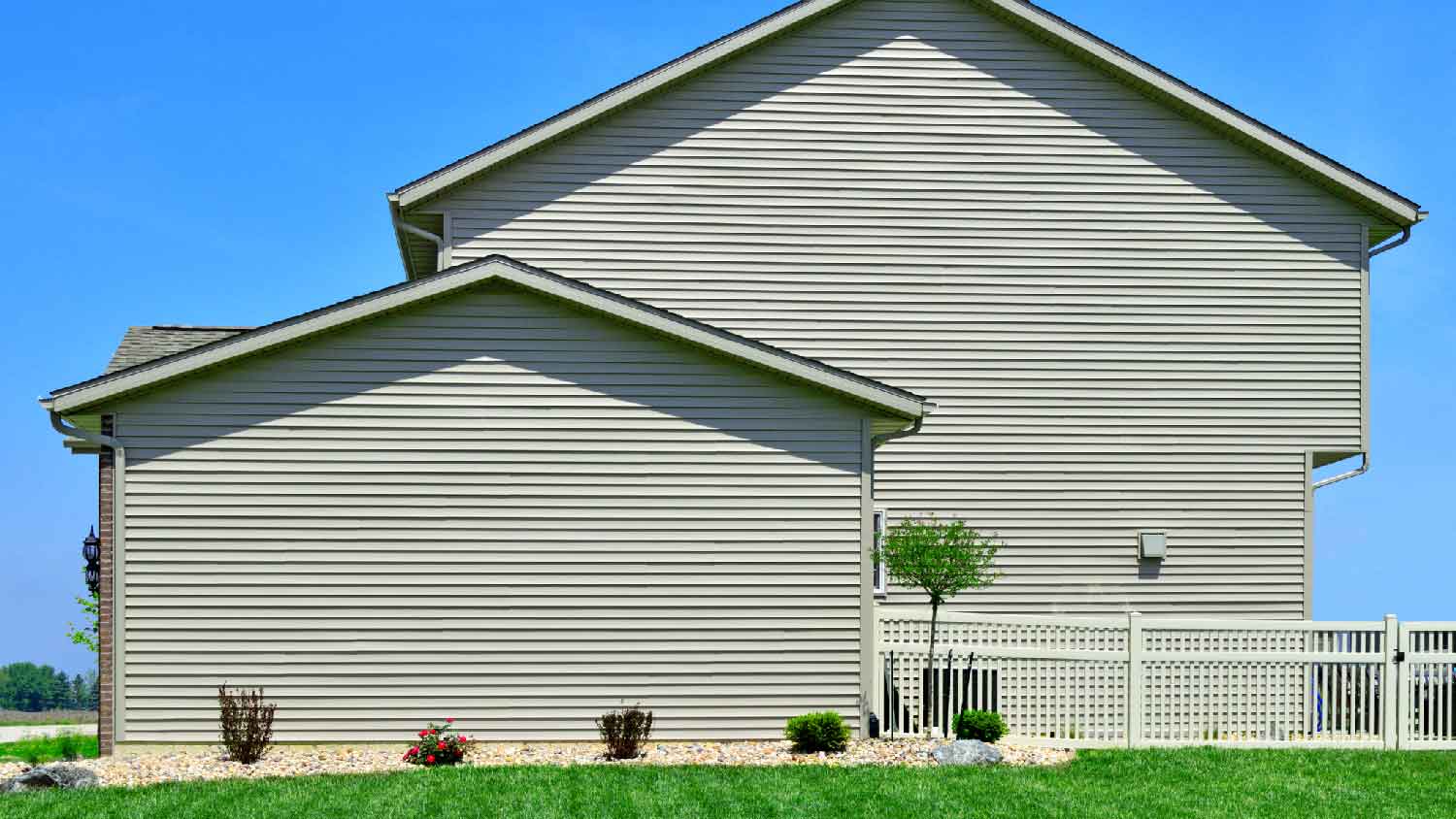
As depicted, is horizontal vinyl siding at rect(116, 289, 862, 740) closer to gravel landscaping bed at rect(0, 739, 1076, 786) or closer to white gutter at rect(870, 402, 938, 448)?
gravel landscaping bed at rect(0, 739, 1076, 786)

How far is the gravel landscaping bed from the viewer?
15734 mm

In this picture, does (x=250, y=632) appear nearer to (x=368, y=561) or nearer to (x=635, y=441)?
(x=368, y=561)

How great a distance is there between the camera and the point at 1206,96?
2195cm

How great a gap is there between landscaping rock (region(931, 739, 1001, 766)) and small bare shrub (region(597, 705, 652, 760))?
2.94m

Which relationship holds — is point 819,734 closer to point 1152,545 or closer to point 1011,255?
point 1152,545

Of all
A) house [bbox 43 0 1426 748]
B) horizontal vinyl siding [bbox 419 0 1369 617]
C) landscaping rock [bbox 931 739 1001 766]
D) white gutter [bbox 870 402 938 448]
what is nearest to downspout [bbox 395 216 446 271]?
house [bbox 43 0 1426 748]

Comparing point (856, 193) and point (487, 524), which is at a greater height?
point (856, 193)

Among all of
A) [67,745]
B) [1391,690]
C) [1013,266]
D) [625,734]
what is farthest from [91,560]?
[1391,690]

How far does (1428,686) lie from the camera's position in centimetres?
1900

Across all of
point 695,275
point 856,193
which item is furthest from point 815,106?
point 695,275

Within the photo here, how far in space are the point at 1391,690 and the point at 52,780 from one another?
14412mm

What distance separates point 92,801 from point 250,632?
9.30ft

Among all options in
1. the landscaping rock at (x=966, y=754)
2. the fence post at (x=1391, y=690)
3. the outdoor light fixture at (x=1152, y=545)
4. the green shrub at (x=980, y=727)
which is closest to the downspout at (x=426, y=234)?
the green shrub at (x=980, y=727)

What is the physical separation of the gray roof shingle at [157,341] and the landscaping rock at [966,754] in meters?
9.01
